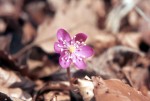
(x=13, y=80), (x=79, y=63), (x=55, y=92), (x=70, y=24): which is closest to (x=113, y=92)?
(x=79, y=63)

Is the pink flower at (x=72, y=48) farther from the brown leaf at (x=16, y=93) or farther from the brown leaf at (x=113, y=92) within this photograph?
the brown leaf at (x=16, y=93)

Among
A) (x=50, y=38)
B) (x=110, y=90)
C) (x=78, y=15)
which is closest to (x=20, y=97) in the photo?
(x=110, y=90)

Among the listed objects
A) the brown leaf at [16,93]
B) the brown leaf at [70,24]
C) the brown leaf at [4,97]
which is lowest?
the brown leaf at [4,97]

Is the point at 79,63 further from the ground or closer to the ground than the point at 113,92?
further from the ground

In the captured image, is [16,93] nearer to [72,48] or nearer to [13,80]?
[13,80]

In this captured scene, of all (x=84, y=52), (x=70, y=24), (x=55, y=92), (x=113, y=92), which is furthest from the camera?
(x=70, y=24)

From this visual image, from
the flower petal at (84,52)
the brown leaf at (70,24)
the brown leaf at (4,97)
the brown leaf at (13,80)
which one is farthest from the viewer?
the brown leaf at (70,24)

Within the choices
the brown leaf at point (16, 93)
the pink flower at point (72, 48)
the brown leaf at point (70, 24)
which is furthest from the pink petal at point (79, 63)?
the brown leaf at point (70, 24)

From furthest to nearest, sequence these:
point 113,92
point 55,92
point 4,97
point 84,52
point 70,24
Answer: point 70,24
point 55,92
point 84,52
point 4,97
point 113,92

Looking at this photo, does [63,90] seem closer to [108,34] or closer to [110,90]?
[110,90]
